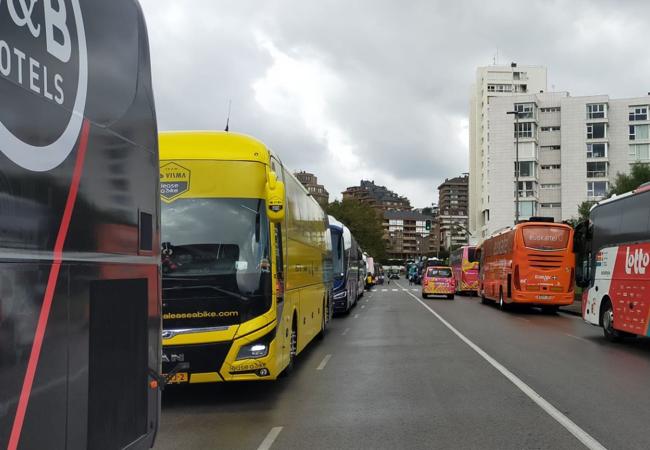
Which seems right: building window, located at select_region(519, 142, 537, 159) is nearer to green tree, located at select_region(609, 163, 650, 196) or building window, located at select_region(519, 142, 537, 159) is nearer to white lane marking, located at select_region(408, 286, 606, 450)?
green tree, located at select_region(609, 163, 650, 196)

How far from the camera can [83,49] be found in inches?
122

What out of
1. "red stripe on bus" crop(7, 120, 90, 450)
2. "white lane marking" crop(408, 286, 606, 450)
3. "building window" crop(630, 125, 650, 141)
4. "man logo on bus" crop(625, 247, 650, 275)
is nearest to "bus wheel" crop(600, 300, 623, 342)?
"man logo on bus" crop(625, 247, 650, 275)

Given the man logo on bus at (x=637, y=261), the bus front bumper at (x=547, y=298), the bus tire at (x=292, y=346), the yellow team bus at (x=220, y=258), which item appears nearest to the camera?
the yellow team bus at (x=220, y=258)

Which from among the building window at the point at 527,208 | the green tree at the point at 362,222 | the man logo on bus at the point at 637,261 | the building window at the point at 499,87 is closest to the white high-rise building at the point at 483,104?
the building window at the point at 499,87

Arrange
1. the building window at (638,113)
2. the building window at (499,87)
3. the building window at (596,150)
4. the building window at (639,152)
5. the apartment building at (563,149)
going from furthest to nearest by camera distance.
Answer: the building window at (499,87) → the building window at (596,150) → the apartment building at (563,149) → the building window at (638,113) → the building window at (639,152)

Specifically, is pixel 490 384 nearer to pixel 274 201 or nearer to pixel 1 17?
pixel 274 201

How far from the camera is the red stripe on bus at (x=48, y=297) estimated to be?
2.41 m

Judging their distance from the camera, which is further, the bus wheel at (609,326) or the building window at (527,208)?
the building window at (527,208)

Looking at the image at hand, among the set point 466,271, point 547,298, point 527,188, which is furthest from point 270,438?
point 527,188

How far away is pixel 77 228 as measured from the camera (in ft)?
9.63

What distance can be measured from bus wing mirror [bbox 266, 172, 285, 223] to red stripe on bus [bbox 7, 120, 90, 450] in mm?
4484

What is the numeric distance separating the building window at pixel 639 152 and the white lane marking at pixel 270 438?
88268 millimetres

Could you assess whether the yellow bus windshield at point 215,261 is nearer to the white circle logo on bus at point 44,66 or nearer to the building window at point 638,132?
the white circle logo on bus at point 44,66

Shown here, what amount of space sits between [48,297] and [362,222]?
113 m
